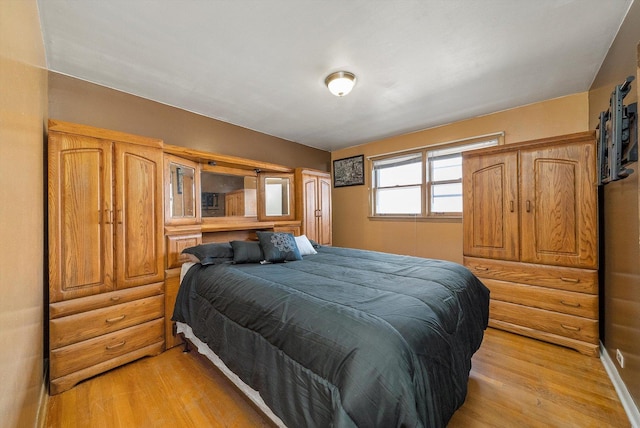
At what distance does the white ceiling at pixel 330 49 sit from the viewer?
1.56 metres

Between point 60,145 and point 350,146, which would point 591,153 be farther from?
point 60,145

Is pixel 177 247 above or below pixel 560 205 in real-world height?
below

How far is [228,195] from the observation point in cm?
334

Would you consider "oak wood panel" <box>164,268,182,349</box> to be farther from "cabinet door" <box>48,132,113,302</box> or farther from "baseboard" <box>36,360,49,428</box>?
"baseboard" <box>36,360,49,428</box>

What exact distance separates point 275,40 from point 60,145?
179 centimetres

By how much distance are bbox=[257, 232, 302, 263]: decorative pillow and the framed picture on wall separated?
2385 mm

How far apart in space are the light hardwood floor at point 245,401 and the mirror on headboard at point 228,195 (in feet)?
5.53

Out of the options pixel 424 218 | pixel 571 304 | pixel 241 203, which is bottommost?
pixel 571 304

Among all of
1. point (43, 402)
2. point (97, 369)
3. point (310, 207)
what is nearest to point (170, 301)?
point (97, 369)

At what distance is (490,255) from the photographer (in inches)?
110

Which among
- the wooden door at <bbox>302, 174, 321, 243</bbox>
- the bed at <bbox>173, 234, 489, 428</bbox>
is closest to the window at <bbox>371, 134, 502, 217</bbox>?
the wooden door at <bbox>302, 174, 321, 243</bbox>

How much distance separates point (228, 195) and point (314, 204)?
1.40 m

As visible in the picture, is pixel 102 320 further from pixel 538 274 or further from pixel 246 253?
pixel 538 274

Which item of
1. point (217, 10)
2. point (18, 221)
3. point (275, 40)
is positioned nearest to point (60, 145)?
point (18, 221)
